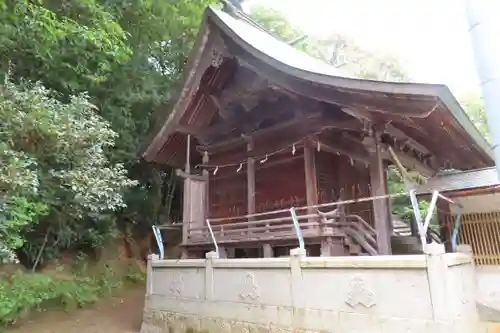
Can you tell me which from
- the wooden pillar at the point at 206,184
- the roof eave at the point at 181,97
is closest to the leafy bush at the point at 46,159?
the roof eave at the point at 181,97

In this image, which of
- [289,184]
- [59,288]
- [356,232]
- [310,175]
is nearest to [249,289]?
[356,232]

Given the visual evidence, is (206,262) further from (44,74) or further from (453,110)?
(44,74)

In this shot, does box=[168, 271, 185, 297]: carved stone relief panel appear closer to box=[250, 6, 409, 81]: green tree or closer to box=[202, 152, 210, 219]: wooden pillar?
box=[202, 152, 210, 219]: wooden pillar

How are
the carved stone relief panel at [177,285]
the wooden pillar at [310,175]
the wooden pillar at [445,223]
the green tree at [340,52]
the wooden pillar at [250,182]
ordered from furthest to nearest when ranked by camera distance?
the green tree at [340,52] < the wooden pillar at [250,182] < the wooden pillar at [445,223] < the wooden pillar at [310,175] < the carved stone relief panel at [177,285]

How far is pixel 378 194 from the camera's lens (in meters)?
7.37

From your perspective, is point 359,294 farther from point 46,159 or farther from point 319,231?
point 46,159

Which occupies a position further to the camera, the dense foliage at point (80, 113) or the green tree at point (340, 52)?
the green tree at point (340, 52)

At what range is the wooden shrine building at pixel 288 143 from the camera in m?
7.16

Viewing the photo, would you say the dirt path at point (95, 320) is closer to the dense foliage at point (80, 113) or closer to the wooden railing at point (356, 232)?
the dense foliage at point (80, 113)

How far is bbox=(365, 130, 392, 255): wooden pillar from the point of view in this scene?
23.9 ft

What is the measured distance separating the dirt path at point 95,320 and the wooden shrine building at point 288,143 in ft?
8.94

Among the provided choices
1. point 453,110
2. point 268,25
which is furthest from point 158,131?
point 268,25

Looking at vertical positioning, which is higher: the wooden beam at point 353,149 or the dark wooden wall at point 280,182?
the wooden beam at point 353,149

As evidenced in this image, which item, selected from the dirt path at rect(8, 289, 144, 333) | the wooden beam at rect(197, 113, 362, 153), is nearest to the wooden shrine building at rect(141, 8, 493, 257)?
the wooden beam at rect(197, 113, 362, 153)
